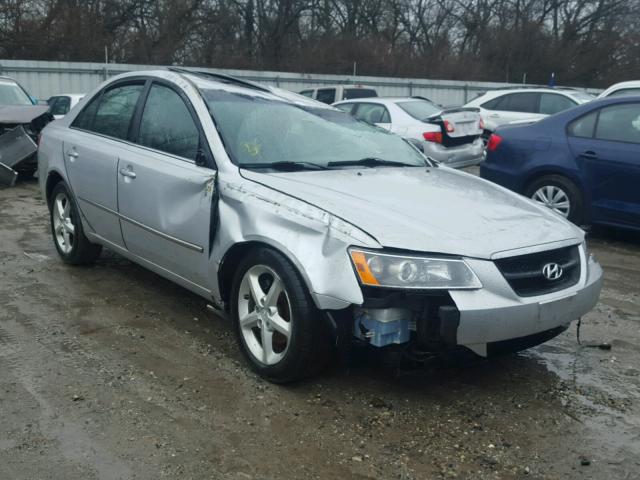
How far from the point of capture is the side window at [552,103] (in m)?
12.9

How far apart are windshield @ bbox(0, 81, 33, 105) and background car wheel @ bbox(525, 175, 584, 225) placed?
897 centimetres

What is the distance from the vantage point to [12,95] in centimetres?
1202

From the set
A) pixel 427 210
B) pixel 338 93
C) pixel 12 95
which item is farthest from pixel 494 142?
pixel 338 93

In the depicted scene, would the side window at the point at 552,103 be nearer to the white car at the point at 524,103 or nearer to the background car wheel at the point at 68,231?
the white car at the point at 524,103

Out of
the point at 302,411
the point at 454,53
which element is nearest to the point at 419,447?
the point at 302,411

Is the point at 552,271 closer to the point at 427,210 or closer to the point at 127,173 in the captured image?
the point at 427,210

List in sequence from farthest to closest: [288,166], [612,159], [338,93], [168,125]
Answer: [338,93] < [612,159] < [168,125] < [288,166]

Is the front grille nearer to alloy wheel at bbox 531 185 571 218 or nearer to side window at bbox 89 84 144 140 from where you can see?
side window at bbox 89 84 144 140

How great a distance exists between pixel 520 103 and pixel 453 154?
3.79 meters

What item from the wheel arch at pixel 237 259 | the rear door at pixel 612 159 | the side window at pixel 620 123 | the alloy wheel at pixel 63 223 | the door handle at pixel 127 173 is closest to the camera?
the wheel arch at pixel 237 259

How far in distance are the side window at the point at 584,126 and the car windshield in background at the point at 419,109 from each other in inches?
164

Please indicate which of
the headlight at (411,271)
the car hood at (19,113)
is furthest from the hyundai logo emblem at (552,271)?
the car hood at (19,113)

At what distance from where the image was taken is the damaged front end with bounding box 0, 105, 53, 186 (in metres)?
10.1

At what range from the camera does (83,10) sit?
2816 cm
